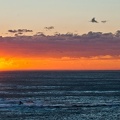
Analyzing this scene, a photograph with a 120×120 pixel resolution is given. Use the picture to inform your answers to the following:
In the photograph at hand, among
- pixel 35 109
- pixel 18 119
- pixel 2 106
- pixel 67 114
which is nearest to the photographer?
pixel 18 119

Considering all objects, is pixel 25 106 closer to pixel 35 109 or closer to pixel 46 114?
pixel 35 109

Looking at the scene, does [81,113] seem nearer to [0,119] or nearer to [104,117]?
[104,117]

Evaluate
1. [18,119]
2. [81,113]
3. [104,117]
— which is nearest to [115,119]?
[104,117]

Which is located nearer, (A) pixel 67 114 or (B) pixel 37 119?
(B) pixel 37 119

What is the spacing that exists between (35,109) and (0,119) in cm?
1400

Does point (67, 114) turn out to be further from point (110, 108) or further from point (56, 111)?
point (110, 108)

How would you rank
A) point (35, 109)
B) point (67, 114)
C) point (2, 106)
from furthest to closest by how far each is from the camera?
point (2, 106) < point (35, 109) < point (67, 114)

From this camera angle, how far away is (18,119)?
67375 mm

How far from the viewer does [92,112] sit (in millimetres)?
75812

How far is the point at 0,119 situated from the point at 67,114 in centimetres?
1127

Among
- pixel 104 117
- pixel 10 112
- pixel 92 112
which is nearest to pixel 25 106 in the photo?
pixel 10 112

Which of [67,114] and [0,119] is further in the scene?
[67,114]

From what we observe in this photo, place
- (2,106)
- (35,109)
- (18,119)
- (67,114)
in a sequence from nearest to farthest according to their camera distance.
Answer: (18,119) < (67,114) < (35,109) < (2,106)

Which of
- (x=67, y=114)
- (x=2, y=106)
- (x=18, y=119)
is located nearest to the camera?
(x=18, y=119)
